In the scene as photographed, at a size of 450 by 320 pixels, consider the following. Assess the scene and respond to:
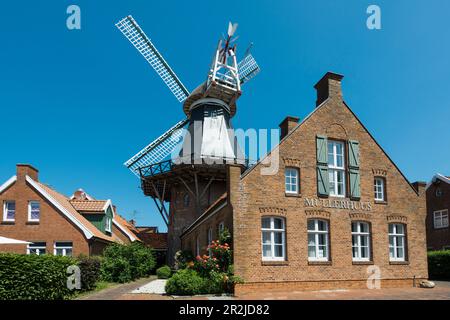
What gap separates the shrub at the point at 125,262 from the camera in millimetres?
27375

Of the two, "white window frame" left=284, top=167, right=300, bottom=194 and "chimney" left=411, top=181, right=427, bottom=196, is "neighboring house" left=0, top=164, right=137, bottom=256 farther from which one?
"chimney" left=411, top=181, right=427, bottom=196

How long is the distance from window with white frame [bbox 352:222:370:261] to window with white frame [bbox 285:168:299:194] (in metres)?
3.70

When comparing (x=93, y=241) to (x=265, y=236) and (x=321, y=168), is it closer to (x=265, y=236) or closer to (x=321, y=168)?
(x=265, y=236)

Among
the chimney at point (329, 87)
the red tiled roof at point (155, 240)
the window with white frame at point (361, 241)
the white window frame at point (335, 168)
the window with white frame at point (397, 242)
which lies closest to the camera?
the window with white frame at point (361, 241)

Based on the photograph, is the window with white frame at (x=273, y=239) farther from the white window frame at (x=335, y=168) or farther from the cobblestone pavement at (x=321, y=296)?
the white window frame at (x=335, y=168)

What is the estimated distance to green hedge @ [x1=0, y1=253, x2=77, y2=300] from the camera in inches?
597

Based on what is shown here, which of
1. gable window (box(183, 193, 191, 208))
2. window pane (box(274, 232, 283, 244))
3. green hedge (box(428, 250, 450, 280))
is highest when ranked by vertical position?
gable window (box(183, 193, 191, 208))

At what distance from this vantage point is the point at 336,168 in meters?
22.7

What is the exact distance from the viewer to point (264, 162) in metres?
20.5

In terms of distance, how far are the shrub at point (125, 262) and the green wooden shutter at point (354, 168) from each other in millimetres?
14576

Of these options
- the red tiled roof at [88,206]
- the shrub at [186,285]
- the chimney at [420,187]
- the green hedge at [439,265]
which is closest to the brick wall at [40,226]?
the red tiled roof at [88,206]

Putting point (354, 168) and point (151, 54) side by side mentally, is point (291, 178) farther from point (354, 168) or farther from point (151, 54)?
point (151, 54)

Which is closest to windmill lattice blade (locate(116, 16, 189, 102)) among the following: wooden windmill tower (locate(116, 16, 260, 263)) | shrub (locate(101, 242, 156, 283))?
wooden windmill tower (locate(116, 16, 260, 263))

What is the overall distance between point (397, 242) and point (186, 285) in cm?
1171
